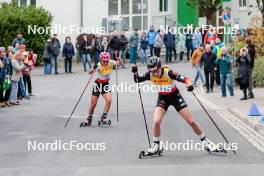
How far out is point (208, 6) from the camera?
158ft

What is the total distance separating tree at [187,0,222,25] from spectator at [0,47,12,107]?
1014 inches

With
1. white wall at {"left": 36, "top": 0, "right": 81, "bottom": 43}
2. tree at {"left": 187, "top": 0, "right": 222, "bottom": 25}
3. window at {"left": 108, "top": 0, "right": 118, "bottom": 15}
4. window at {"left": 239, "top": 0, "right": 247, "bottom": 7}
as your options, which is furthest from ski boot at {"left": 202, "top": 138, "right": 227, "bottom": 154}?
window at {"left": 239, "top": 0, "right": 247, "bottom": 7}

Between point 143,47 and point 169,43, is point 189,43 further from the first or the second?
point 143,47

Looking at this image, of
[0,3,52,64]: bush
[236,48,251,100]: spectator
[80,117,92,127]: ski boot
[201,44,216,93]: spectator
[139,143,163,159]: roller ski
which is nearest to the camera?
[139,143,163,159]: roller ski

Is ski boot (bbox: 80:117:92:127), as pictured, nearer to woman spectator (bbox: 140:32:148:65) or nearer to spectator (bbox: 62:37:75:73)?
spectator (bbox: 62:37:75:73)

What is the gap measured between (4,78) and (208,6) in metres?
26.4

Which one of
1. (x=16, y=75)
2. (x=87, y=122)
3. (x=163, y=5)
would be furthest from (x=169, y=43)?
(x=87, y=122)

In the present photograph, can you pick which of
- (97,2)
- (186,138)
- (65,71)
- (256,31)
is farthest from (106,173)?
(97,2)

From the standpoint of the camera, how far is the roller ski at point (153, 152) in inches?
543

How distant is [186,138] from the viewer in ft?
53.1

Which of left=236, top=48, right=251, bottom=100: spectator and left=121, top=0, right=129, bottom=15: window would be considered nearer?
left=236, top=48, right=251, bottom=100: spectator

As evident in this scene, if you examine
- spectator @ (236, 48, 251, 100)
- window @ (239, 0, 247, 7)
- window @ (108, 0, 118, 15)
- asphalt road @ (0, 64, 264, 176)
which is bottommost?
asphalt road @ (0, 64, 264, 176)

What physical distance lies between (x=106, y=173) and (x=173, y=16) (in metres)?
39.4

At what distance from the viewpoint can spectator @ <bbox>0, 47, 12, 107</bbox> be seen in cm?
2363
